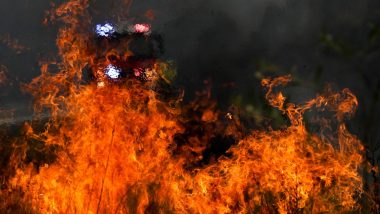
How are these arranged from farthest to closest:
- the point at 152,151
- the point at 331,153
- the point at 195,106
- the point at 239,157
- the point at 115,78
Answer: the point at 115,78
the point at 195,106
the point at 152,151
the point at 239,157
the point at 331,153

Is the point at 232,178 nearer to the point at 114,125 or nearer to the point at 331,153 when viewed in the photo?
the point at 331,153

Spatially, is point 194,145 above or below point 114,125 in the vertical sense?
above

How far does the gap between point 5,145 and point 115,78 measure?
26.4 meters

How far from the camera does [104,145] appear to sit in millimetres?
14992

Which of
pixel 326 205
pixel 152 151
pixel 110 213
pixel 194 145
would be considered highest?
pixel 194 145

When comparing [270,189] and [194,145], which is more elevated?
[194,145]

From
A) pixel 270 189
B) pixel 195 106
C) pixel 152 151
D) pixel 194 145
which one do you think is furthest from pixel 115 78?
pixel 270 189

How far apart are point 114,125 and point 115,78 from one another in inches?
1755

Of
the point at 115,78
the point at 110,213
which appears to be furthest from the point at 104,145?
the point at 115,78

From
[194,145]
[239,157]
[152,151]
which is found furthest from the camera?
[194,145]

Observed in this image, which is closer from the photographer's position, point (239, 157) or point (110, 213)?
point (110, 213)

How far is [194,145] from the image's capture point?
4644 centimetres

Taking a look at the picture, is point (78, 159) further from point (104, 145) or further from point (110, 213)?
point (110, 213)

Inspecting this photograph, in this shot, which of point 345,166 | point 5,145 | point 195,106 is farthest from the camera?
point 195,106
